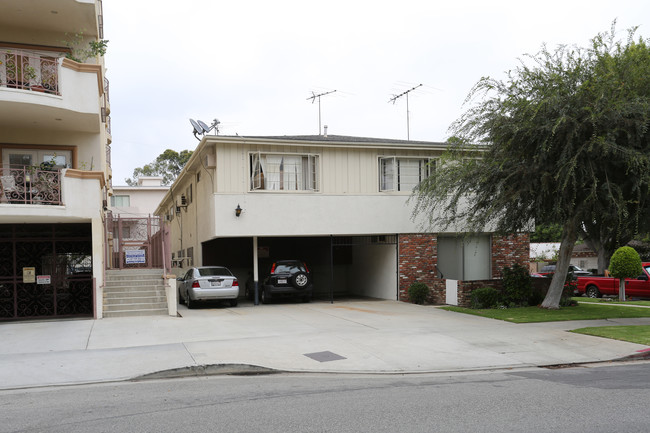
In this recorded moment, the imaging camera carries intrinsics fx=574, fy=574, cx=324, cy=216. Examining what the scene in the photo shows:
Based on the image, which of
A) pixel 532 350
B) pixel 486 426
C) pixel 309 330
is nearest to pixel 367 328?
pixel 309 330

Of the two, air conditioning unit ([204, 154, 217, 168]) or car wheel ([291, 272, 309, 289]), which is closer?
air conditioning unit ([204, 154, 217, 168])

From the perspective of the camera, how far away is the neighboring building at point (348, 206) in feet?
63.5

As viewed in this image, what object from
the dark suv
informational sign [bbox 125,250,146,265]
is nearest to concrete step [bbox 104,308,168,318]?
the dark suv

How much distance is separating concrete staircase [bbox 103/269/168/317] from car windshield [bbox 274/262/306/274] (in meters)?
3.96

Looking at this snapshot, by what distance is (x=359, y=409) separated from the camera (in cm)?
673

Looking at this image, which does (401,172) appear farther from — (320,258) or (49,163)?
(49,163)

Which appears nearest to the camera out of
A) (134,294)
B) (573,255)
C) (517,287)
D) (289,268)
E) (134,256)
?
(134,294)

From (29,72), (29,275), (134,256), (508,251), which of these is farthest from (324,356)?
(508,251)

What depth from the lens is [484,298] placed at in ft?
58.5

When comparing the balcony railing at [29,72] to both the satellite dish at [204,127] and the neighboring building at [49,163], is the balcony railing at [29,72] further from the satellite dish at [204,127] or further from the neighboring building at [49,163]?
the satellite dish at [204,127]

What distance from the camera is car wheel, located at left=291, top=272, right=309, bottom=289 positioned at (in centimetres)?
2012

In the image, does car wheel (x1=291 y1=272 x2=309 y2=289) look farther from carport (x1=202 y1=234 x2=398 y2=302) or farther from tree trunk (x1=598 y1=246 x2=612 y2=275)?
tree trunk (x1=598 y1=246 x2=612 y2=275)

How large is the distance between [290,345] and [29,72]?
10.3 meters

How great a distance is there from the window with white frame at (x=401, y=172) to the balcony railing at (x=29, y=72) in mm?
11168
